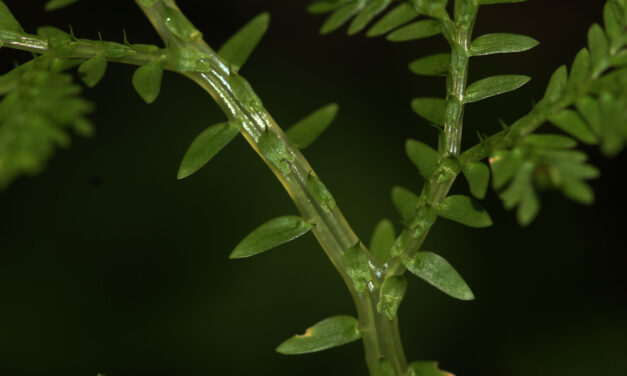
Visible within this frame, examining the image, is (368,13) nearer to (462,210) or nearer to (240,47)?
(240,47)


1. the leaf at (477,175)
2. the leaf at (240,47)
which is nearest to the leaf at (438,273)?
the leaf at (477,175)

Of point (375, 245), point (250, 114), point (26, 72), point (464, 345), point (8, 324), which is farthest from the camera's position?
point (8, 324)

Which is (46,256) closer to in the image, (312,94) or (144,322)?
(144,322)

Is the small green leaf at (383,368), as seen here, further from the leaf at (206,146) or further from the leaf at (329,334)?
the leaf at (206,146)

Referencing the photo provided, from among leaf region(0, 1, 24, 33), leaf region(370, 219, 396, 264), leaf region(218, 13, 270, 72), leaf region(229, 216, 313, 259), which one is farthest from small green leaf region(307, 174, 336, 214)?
leaf region(0, 1, 24, 33)

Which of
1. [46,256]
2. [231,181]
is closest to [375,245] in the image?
[231,181]

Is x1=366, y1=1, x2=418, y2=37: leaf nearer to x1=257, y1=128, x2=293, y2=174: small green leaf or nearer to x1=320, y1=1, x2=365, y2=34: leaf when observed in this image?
x1=320, y1=1, x2=365, y2=34: leaf
